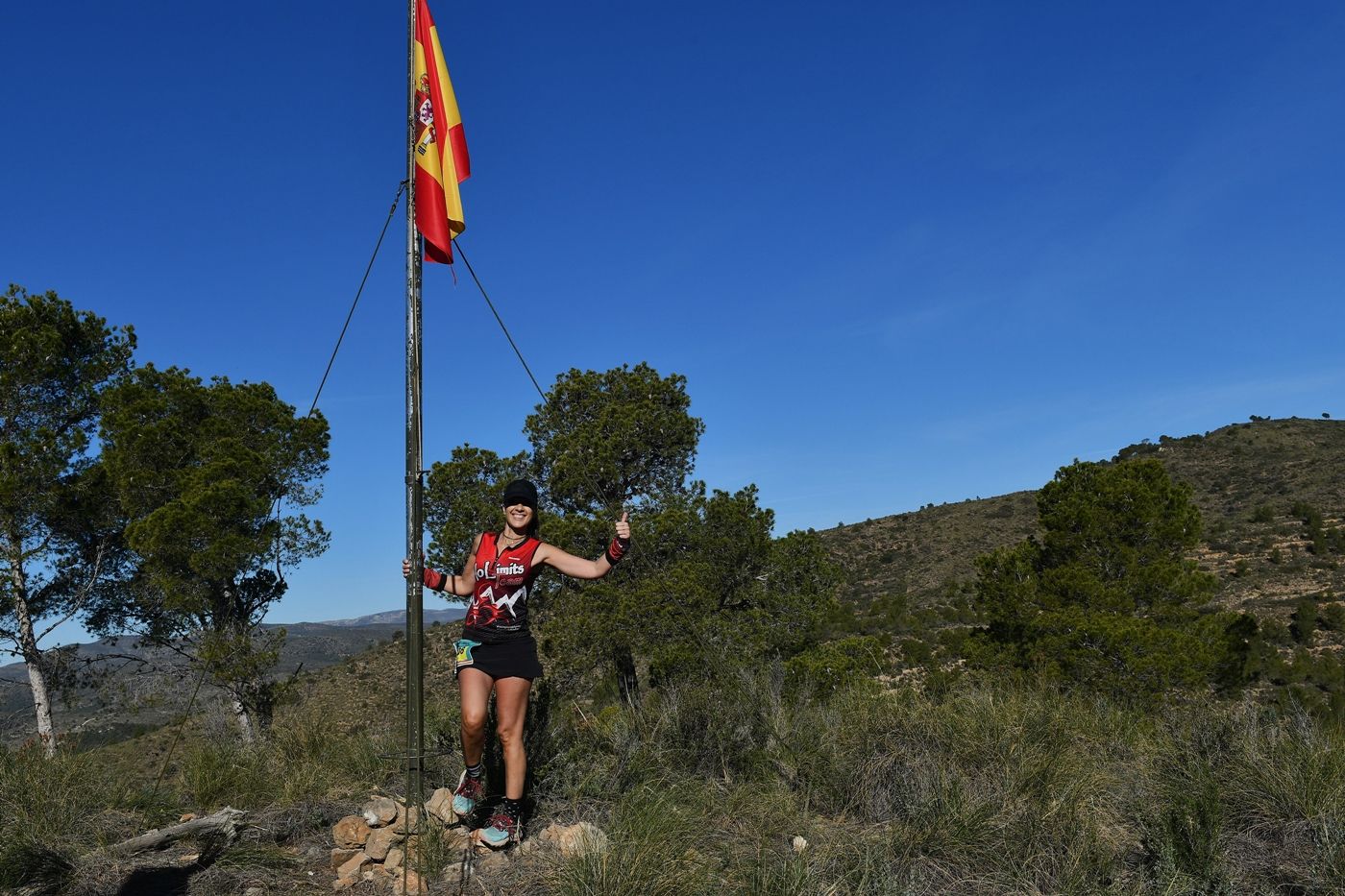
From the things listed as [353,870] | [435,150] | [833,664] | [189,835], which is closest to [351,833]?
[353,870]

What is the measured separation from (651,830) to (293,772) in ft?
10.9

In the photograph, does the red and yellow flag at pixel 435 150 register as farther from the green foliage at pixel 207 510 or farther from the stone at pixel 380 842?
the green foliage at pixel 207 510

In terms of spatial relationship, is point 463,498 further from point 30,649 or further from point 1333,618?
point 1333,618

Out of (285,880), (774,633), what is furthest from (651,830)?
(774,633)

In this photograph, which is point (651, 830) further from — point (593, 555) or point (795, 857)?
point (593, 555)

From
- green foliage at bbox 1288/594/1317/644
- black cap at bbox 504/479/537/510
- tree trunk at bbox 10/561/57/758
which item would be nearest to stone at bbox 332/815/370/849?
black cap at bbox 504/479/537/510

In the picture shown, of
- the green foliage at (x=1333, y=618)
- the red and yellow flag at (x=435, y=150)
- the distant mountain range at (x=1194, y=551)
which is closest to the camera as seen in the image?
the red and yellow flag at (x=435, y=150)

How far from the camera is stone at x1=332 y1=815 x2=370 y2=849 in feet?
16.0

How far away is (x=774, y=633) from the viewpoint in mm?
15820

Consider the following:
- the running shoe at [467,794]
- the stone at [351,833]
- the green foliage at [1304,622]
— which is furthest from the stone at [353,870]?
the green foliage at [1304,622]

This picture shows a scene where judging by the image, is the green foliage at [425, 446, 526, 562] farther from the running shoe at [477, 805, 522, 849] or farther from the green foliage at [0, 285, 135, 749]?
the running shoe at [477, 805, 522, 849]

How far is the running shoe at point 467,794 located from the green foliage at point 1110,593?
12325 millimetres

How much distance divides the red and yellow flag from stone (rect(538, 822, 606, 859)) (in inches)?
143

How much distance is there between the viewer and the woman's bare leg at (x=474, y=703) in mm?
4770
